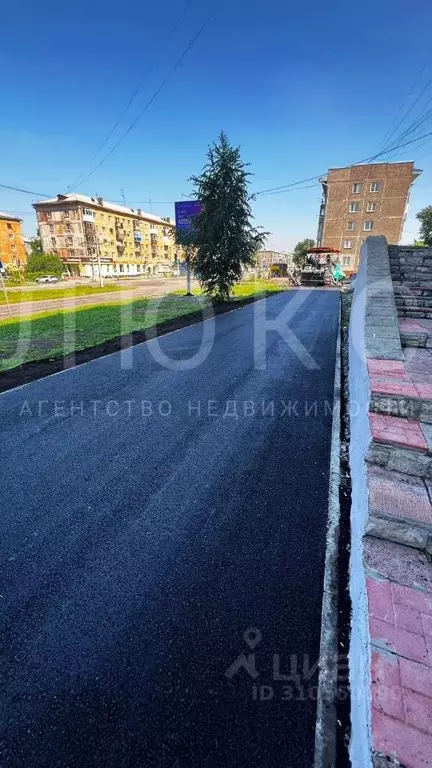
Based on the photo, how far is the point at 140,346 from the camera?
307 inches

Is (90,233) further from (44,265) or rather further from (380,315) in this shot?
(380,315)

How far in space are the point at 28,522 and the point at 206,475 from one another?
1440 mm

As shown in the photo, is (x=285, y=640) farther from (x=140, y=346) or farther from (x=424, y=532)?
(x=140, y=346)

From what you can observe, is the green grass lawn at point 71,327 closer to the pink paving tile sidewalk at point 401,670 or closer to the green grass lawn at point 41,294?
the green grass lawn at point 41,294

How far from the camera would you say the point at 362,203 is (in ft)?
124

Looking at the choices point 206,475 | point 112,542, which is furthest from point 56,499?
point 206,475

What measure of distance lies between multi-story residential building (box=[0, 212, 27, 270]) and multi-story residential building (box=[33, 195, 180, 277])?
12.9 feet

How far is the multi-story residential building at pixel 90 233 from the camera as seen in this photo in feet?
180

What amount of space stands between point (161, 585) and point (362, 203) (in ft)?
148

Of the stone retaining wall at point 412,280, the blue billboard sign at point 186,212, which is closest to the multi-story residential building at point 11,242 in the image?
the blue billboard sign at point 186,212

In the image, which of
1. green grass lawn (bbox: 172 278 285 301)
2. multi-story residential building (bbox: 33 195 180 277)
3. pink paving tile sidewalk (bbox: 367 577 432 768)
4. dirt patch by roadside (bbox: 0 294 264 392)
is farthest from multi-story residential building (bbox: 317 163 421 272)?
pink paving tile sidewalk (bbox: 367 577 432 768)

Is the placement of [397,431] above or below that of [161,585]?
above

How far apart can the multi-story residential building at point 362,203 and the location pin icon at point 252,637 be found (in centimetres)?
4165

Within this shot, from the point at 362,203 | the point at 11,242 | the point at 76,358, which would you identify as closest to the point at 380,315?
the point at 76,358
